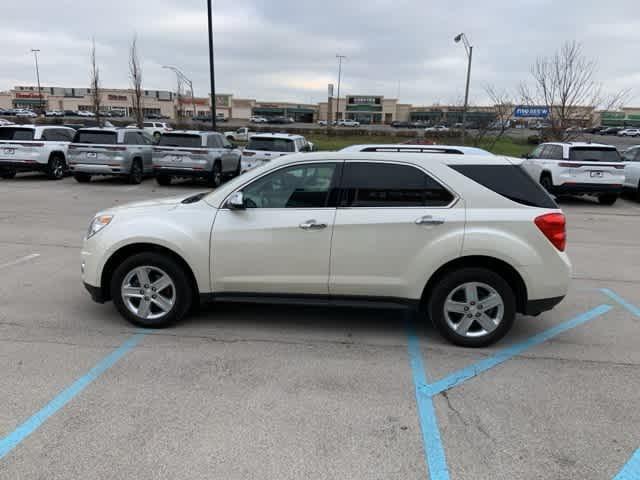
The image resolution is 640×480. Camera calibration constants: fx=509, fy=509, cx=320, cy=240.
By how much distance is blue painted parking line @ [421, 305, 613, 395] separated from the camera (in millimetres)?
3797

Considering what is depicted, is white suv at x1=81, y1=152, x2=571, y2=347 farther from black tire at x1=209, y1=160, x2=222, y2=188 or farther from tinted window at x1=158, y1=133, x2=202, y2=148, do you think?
tinted window at x1=158, y1=133, x2=202, y2=148

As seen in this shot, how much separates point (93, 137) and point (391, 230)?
1389cm

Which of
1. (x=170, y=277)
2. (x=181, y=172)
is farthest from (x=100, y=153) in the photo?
(x=170, y=277)

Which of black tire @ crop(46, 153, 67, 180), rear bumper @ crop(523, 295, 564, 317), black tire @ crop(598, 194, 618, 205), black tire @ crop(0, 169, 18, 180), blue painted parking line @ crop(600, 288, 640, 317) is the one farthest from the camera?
black tire @ crop(0, 169, 18, 180)

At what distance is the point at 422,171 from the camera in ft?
14.5

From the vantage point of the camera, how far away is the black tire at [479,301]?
427cm

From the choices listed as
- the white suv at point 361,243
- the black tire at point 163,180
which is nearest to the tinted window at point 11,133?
the black tire at point 163,180

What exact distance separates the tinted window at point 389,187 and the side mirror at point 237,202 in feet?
2.83

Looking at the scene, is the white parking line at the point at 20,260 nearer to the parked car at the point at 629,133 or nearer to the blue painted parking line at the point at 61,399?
the blue painted parking line at the point at 61,399

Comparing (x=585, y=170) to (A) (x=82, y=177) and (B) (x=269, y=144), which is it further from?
(A) (x=82, y=177)

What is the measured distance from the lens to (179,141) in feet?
51.4

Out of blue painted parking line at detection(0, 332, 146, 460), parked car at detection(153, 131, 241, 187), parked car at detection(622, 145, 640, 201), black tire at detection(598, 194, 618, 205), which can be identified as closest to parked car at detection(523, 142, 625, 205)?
black tire at detection(598, 194, 618, 205)

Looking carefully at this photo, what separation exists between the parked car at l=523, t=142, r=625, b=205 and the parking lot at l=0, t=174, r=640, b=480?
9211mm

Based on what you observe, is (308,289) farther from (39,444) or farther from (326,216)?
(39,444)
